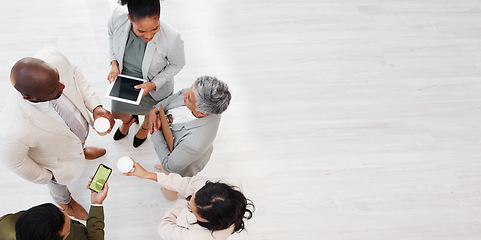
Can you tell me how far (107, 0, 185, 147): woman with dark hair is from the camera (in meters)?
2.16

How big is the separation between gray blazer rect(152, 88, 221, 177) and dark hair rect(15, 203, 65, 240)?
2.47 feet

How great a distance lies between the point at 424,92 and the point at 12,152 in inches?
141

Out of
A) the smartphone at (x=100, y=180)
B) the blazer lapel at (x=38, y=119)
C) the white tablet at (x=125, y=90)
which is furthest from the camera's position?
the white tablet at (x=125, y=90)

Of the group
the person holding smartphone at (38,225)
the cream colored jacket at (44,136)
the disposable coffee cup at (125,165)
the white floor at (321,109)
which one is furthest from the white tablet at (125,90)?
the person holding smartphone at (38,225)

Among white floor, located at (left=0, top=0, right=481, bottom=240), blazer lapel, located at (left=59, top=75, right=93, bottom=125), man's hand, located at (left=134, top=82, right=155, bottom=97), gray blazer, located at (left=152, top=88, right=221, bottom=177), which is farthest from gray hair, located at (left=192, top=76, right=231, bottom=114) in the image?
white floor, located at (left=0, top=0, right=481, bottom=240)

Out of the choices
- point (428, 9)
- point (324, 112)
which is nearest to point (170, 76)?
point (324, 112)

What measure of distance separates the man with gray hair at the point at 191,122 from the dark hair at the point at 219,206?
40cm

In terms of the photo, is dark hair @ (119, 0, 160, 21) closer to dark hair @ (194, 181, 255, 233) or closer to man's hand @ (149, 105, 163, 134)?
man's hand @ (149, 105, 163, 134)

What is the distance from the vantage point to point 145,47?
7.97 feet

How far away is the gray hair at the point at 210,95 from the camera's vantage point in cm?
197

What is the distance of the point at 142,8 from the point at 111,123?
0.81 metres

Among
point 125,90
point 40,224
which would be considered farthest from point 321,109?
point 40,224

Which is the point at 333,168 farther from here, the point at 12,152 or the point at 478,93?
the point at 12,152

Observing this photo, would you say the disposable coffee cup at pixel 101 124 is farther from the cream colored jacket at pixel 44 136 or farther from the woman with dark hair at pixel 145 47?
the woman with dark hair at pixel 145 47
